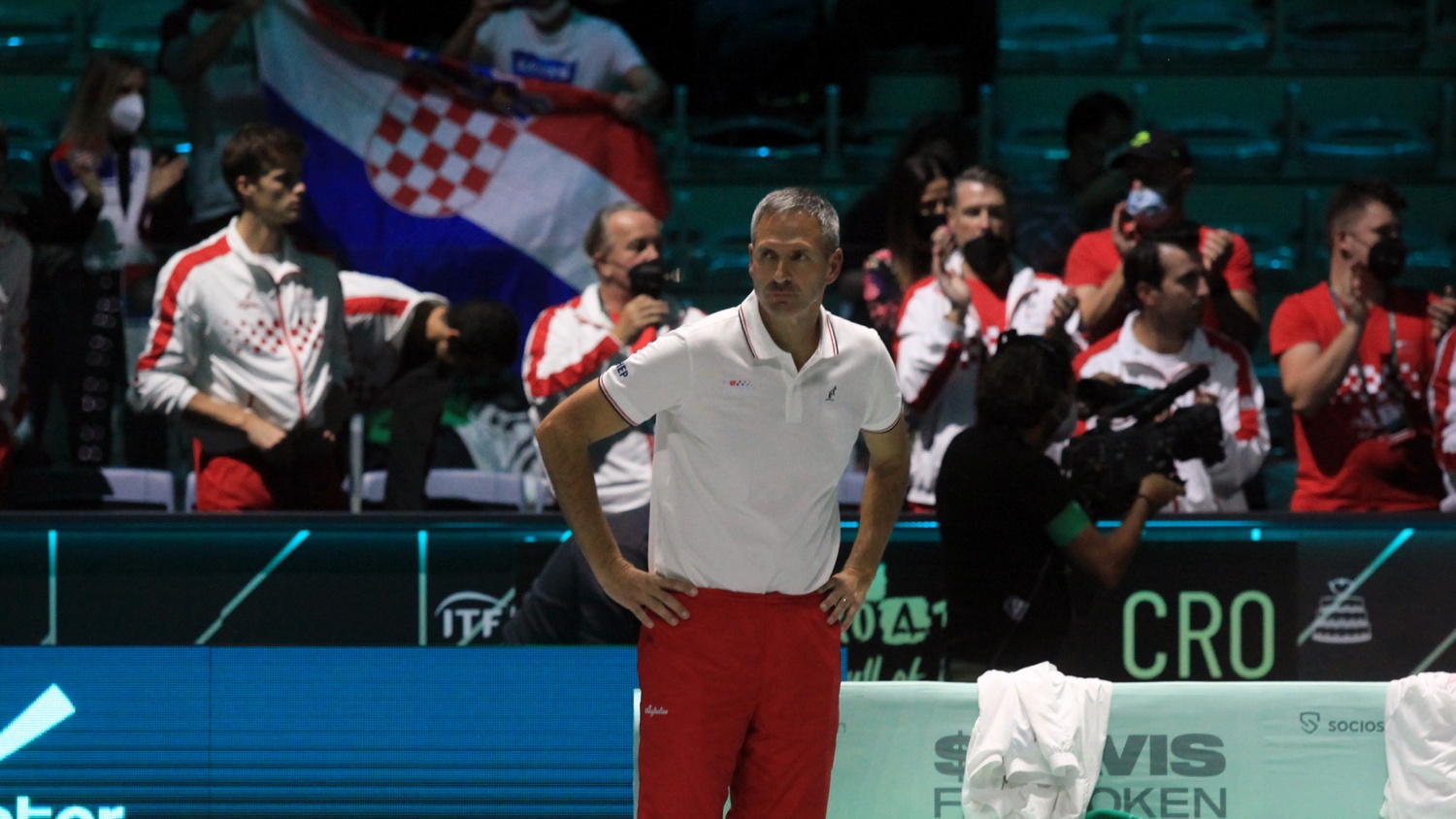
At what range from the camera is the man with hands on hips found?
133 inches

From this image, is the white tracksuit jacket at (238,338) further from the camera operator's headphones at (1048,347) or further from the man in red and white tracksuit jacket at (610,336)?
the camera operator's headphones at (1048,347)

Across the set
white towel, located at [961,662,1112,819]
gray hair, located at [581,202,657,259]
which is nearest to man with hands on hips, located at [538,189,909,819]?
white towel, located at [961,662,1112,819]

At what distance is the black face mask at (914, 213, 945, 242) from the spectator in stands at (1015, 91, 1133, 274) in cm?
66

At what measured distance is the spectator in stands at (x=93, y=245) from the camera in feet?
20.6

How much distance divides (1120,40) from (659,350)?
5.64 metres

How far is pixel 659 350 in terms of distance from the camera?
3379 millimetres

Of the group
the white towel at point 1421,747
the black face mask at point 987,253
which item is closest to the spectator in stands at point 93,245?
the black face mask at point 987,253

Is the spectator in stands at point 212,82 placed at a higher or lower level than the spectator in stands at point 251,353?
higher

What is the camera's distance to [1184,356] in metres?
5.43

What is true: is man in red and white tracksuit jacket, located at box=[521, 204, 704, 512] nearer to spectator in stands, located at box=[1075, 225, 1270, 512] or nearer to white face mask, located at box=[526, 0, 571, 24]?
spectator in stands, located at box=[1075, 225, 1270, 512]

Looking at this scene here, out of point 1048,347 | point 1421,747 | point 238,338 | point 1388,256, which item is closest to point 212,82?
point 238,338

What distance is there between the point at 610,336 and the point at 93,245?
2.30m

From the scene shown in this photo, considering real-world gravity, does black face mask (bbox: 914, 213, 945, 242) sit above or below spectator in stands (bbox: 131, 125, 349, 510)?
above

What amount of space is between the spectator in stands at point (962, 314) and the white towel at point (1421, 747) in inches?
63.2
